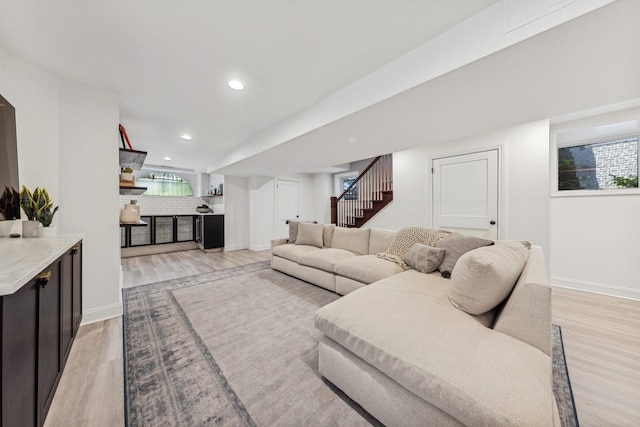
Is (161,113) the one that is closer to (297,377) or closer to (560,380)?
(297,377)

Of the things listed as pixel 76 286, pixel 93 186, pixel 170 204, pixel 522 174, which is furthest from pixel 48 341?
pixel 170 204

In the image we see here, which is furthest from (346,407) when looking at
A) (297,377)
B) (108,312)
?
(108,312)

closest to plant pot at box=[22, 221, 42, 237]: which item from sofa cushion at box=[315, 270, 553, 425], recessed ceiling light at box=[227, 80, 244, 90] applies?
recessed ceiling light at box=[227, 80, 244, 90]

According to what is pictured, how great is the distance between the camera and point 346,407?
131cm

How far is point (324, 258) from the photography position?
3162mm

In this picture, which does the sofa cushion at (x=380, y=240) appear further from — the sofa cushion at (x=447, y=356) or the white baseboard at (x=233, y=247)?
the white baseboard at (x=233, y=247)

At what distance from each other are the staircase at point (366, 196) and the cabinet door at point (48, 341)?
4.59 m

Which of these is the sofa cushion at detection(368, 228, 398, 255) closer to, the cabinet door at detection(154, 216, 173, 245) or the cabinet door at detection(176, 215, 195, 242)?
the cabinet door at detection(176, 215, 195, 242)

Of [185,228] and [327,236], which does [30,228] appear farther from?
[185,228]

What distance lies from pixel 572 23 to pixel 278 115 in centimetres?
261

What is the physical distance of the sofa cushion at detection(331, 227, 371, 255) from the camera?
3.48 metres

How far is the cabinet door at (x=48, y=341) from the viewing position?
1061mm

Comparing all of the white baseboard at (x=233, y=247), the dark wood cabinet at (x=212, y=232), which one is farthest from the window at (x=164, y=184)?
the white baseboard at (x=233, y=247)

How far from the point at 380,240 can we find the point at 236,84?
8.45ft
